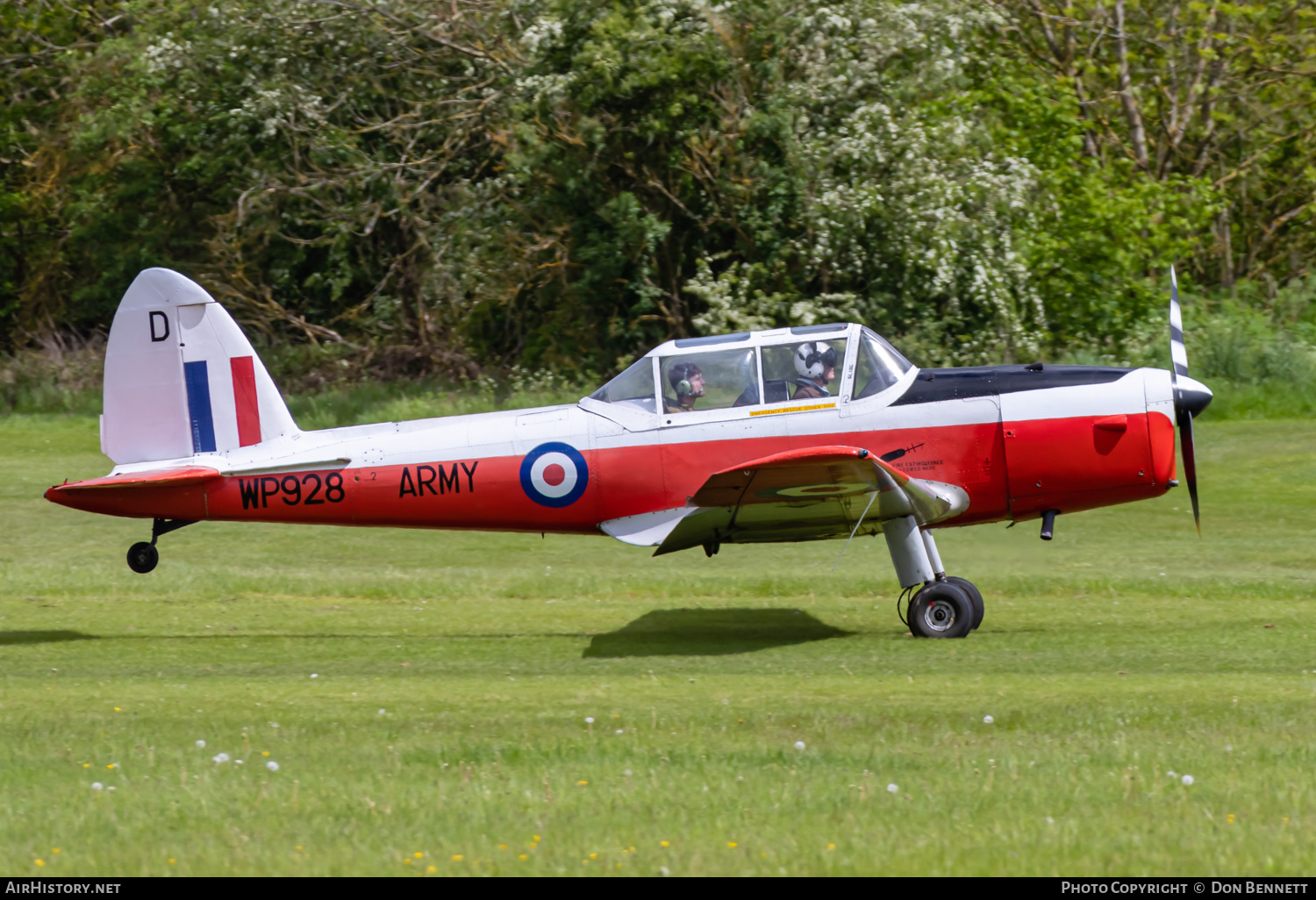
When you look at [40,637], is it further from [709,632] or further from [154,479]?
[709,632]

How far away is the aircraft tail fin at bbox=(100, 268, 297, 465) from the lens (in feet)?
34.5

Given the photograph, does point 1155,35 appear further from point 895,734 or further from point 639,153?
point 895,734

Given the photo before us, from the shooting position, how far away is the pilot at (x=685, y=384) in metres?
10.1

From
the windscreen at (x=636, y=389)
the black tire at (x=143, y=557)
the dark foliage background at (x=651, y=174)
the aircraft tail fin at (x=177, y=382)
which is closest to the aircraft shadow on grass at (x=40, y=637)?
the black tire at (x=143, y=557)

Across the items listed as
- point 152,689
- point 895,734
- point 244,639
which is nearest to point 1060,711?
point 895,734

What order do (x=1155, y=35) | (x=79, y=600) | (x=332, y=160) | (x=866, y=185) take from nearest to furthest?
1. (x=79, y=600)
2. (x=866, y=185)
3. (x=332, y=160)
4. (x=1155, y=35)

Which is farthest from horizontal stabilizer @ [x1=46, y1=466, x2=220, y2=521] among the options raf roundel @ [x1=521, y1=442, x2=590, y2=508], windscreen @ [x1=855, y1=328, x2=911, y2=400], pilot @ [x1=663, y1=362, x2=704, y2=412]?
windscreen @ [x1=855, y1=328, x2=911, y2=400]

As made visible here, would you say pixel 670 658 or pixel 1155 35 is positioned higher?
pixel 1155 35

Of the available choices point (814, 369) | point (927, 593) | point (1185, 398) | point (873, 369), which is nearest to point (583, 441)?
point (814, 369)

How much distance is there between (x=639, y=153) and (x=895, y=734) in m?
17.8

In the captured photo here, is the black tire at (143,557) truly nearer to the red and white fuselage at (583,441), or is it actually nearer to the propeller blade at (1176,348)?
the red and white fuselage at (583,441)

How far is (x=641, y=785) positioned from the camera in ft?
20.2

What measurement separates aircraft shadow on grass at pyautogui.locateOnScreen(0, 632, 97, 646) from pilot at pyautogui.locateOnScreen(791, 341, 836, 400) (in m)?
5.79

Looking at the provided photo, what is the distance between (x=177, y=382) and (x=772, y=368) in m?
4.58
